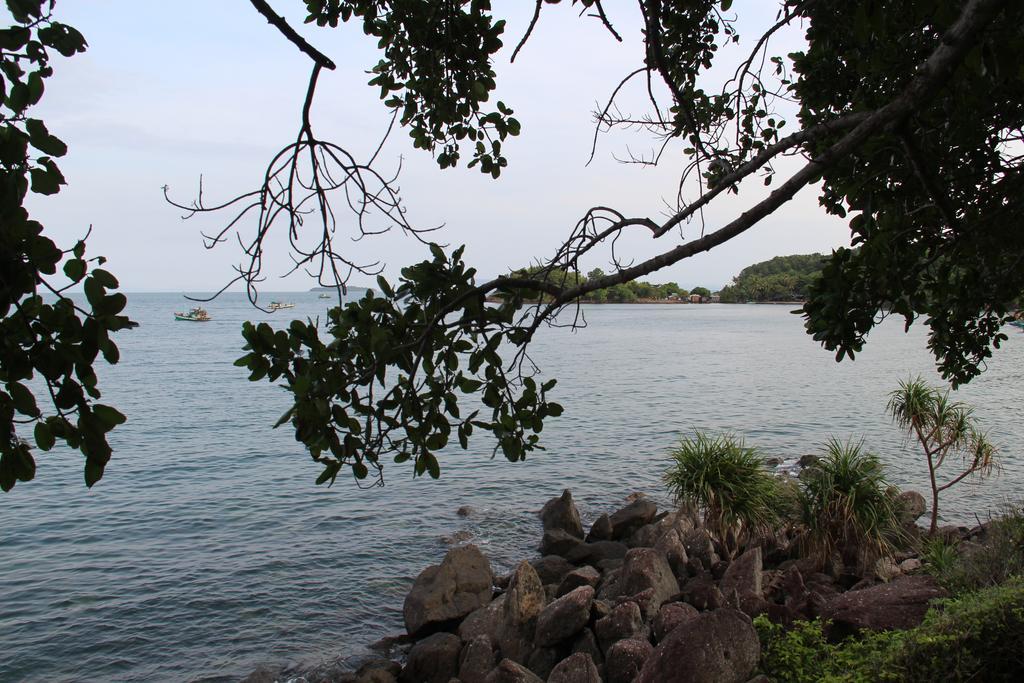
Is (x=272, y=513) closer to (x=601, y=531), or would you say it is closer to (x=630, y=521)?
(x=601, y=531)

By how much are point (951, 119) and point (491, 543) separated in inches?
480

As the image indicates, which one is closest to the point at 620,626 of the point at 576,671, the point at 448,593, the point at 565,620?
the point at 565,620

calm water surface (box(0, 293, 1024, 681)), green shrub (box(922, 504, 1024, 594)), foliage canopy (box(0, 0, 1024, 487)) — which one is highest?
foliage canopy (box(0, 0, 1024, 487))

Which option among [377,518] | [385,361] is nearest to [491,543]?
[377,518]

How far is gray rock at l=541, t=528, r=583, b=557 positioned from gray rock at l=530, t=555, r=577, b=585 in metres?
1.08

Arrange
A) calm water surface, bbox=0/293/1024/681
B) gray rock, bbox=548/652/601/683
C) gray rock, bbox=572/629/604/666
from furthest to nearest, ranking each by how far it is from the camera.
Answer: calm water surface, bbox=0/293/1024/681, gray rock, bbox=572/629/604/666, gray rock, bbox=548/652/601/683

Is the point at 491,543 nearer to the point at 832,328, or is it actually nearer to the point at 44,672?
the point at 44,672

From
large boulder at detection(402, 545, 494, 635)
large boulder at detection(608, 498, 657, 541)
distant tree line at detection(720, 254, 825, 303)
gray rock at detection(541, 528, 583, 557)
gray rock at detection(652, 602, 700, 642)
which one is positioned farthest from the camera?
distant tree line at detection(720, 254, 825, 303)

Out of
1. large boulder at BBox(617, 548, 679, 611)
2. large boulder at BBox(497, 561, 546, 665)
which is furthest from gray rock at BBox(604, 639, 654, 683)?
large boulder at BBox(617, 548, 679, 611)

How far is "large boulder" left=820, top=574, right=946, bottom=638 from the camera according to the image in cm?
759

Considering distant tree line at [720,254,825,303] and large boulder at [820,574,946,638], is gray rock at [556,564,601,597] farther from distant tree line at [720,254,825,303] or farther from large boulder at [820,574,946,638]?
distant tree line at [720,254,825,303]

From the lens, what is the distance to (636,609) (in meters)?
8.61

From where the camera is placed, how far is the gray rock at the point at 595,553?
13273 millimetres

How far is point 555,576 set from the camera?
40.2 ft
